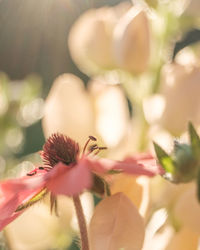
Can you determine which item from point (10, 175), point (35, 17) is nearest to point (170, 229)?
point (10, 175)

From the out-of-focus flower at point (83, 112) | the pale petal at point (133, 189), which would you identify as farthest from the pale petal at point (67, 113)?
the pale petal at point (133, 189)

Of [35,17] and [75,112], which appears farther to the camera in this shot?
[35,17]

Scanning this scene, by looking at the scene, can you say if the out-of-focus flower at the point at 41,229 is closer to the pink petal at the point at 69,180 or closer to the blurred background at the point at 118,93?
the blurred background at the point at 118,93

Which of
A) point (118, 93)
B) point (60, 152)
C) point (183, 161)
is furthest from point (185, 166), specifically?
point (118, 93)

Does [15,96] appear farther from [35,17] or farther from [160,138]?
[35,17]

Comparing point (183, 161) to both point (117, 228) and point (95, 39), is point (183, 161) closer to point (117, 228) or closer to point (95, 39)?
point (117, 228)

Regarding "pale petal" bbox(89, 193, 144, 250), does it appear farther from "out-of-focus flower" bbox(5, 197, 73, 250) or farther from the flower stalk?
→ "out-of-focus flower" bbox(5, 197, 73, 250)
